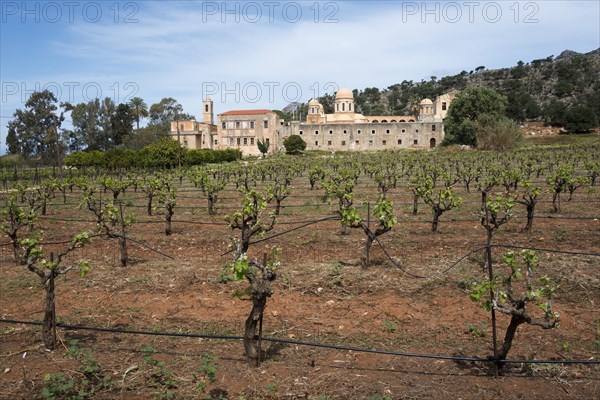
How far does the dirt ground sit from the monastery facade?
57958mm

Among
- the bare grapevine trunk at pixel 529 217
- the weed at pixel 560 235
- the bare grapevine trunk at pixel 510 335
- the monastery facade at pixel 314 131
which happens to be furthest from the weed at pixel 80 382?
the monastery facade at pixel 314 131

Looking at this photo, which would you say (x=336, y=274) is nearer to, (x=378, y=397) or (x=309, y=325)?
(x=309, y=325)

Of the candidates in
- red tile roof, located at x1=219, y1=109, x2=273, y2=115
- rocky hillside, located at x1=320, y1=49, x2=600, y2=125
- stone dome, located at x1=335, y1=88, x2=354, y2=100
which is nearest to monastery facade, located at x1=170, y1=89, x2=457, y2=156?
red tile roof, located at x1=219, y1=109, x2=273, y2=115

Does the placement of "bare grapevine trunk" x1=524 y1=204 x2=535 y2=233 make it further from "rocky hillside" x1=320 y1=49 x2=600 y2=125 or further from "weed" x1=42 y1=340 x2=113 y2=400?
"rocky hillside" x1=320 y1=49 x2=600 y2=125

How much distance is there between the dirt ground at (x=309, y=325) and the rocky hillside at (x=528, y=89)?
78.0 meters

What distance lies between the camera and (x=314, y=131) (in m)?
74.6

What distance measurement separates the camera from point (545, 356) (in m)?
5.71

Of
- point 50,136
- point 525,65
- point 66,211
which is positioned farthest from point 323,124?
point 525,65

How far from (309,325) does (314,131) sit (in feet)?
226

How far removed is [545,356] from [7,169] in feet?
145

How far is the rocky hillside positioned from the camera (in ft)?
284

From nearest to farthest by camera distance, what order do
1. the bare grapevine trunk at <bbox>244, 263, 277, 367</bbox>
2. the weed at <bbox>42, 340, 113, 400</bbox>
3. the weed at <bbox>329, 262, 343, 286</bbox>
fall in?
1. the weed at <bbox>42, 340, 113, 400</bbox>
2. the bare grapevine trunk at <bbox>244, 263, 277, 367</bbox>
3. the weed at <bbox>329, 262, 343, 286</bbox>

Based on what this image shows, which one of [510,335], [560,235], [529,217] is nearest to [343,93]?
[529,217]

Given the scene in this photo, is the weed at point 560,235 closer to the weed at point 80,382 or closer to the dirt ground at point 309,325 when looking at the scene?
the dirt ground at point 309,325
